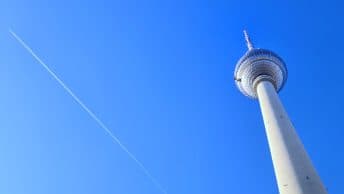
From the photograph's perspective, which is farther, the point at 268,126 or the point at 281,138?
the point at 268,126

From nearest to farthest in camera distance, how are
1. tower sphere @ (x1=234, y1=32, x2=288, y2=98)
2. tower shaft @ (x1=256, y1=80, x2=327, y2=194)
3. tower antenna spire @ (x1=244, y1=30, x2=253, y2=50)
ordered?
1. tower shaft @ (x1=256, y1=80, x2=327, y2=194)
2. tower sphere @ (x1=234, y1=32, x2=288, y2=98)
3. tower antenna spire @ (x1=244, y1=30, x2=253, y2=50)

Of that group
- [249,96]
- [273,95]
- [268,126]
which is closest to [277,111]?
[268,126]

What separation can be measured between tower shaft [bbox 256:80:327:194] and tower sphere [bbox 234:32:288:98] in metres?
11.4

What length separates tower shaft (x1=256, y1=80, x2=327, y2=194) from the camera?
2955 cm

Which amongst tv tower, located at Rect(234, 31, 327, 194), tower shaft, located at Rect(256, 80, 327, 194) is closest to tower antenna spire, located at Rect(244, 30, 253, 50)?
tv tower, located at Rect(234, 31, 327, 194)

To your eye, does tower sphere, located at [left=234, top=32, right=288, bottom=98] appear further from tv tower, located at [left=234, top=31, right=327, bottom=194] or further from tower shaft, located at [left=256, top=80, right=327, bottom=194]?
tower shaft, located at [left=256, top=80, right=327, bottom=194]

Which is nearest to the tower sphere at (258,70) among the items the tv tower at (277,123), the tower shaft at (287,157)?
the tv tower at (277,123)

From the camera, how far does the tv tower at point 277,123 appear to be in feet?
99.0

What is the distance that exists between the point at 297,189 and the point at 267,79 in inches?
1111

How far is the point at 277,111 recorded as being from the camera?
137 feet

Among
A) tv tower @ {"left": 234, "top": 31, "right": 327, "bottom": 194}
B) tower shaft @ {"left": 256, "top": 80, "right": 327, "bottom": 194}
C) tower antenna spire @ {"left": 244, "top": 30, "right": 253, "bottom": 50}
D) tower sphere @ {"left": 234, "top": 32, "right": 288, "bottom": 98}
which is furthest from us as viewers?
tower antenna spire @ {"left": 244, "top": 30, "right": 253, "bottom": 50}

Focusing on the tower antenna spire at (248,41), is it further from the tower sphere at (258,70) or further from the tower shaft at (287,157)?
the tower shaft at (287,157)

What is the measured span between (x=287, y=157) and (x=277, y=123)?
6291 millimetres

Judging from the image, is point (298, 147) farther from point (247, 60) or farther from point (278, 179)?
point (247, 60)
